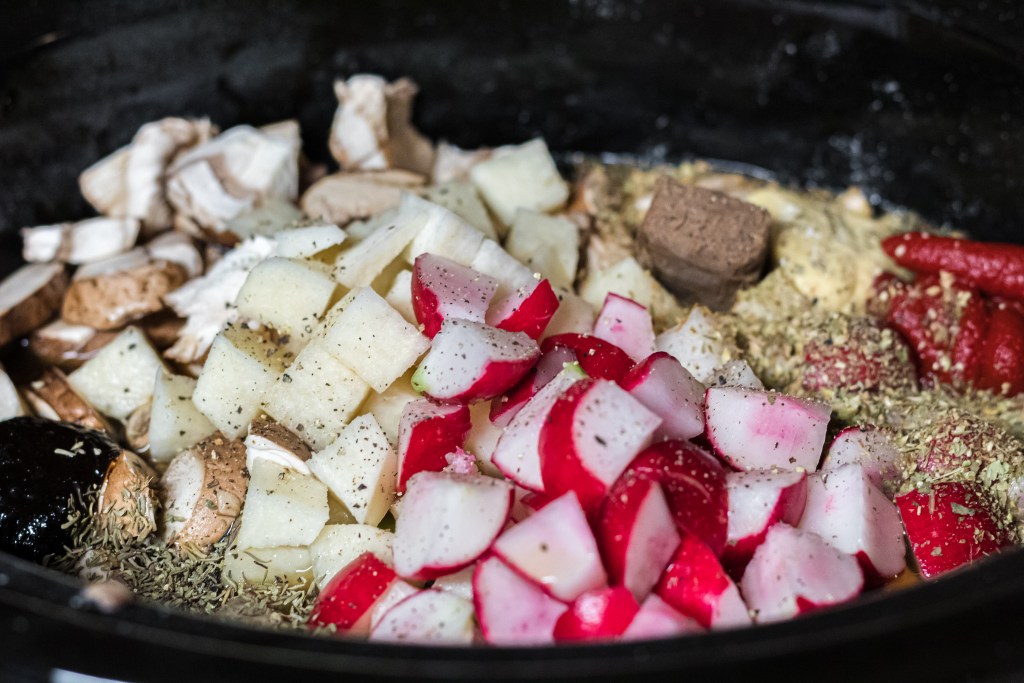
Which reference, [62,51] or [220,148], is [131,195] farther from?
[62,51]

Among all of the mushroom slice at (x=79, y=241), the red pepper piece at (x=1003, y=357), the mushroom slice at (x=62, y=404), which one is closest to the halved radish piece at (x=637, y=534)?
the red pepper piece at (x=1003, y=357)

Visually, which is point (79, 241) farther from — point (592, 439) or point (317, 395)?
point (592, 439)

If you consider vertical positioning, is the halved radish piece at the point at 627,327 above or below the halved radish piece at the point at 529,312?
below

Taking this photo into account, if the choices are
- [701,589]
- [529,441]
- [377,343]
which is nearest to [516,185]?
[377,343]

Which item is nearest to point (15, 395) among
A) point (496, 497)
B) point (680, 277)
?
point (496, 497)

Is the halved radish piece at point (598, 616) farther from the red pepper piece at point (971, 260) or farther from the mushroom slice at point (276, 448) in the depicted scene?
the red pepper piece at point (971, 260)
